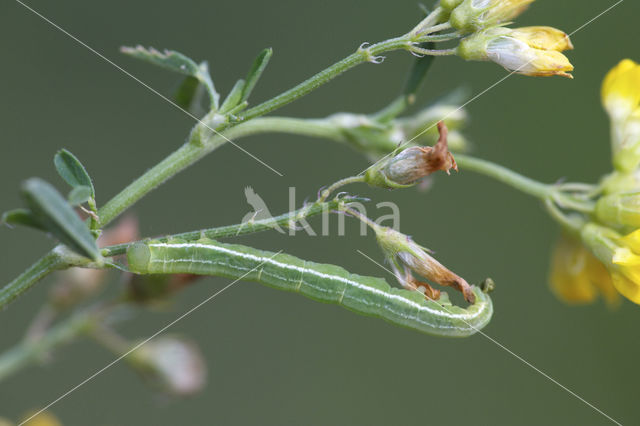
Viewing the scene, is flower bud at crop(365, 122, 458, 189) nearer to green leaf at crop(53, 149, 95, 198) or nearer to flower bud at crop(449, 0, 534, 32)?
flower bud at crop(449, 0, 534, 32)

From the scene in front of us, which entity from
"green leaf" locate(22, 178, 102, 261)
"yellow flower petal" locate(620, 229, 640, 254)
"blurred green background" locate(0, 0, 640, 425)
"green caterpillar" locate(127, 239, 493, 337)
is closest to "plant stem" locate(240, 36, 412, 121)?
"green caterpillar" locate(127, 239, 493, 337)

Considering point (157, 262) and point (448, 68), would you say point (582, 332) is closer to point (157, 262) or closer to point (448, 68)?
point (448, 68)

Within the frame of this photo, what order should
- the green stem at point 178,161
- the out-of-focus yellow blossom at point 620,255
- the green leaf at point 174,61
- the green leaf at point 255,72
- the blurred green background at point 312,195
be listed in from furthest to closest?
the blurred green background at point 312,195 < the out-of-focus yellow blossom at point 620,255 < the green leaf at point 174,61 < the green leaf at point 255,72 < the green stem at point 178,161

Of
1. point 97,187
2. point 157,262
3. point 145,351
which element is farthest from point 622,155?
point 97,187

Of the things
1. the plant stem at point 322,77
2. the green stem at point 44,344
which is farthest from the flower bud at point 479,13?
the green stem at point 44,344

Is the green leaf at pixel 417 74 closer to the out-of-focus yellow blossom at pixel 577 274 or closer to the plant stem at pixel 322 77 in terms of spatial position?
the plant stem at pixel 322 77

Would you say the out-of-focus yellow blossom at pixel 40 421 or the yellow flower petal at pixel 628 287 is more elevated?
the yellow flower petal at pixel 628 287

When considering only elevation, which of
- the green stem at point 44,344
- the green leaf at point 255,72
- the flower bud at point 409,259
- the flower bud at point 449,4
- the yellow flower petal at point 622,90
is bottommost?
the green stem at point 44,344

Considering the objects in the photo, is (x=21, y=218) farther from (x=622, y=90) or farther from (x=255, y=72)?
(x=622, y=90)
